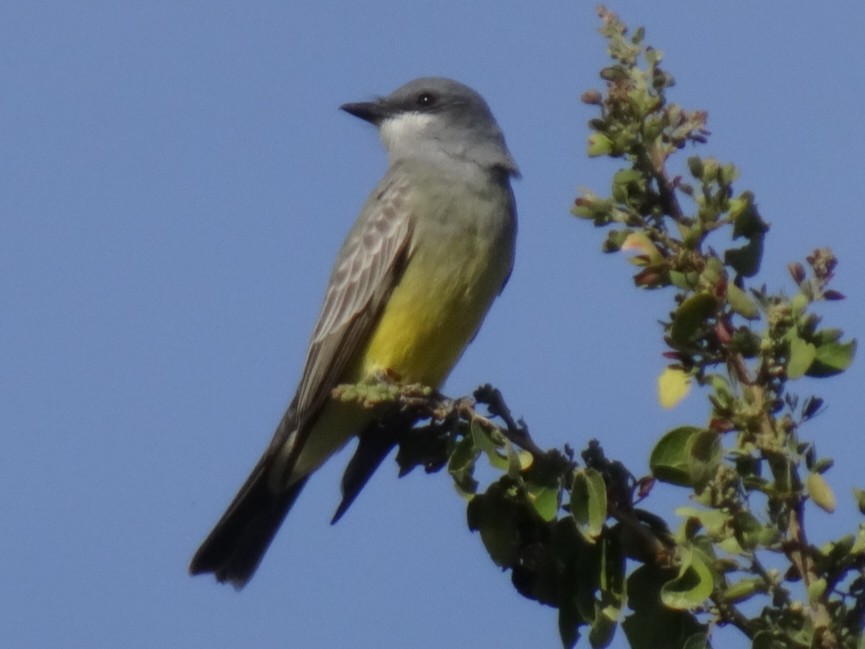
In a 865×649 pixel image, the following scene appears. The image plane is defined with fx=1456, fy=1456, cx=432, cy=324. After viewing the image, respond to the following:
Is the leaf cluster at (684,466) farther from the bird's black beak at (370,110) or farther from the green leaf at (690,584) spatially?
the bird's black beak at (370,110)

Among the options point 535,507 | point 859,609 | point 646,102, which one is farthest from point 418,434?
point 859,609

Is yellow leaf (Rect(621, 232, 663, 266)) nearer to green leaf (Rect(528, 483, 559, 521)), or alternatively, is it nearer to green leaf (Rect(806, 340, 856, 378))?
green leaf (Rect(806, 340, 856, 378))

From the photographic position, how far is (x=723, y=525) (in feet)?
9.09

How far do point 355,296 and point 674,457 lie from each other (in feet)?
12.5

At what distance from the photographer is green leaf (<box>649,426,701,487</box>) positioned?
2.96 meters

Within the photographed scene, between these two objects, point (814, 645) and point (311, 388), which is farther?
point (311, 388)

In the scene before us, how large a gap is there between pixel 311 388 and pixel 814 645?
4208 millimetres

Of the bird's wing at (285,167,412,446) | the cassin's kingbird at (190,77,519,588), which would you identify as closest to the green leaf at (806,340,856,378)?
the cassin's kingbird at (190,77,519,588)

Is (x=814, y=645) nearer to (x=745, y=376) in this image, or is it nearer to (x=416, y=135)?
(x=745, y=376)

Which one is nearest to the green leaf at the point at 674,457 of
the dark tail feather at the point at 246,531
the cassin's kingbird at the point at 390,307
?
the cassin's kingbird at the point at 390,307

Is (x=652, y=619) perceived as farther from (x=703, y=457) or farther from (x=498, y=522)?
(x=498, y=522)

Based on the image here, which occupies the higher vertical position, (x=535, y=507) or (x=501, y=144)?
(x=501, y=144)

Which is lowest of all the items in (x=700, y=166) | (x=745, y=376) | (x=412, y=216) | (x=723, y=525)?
(x=723, y=525)

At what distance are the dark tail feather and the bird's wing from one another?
36 cm
